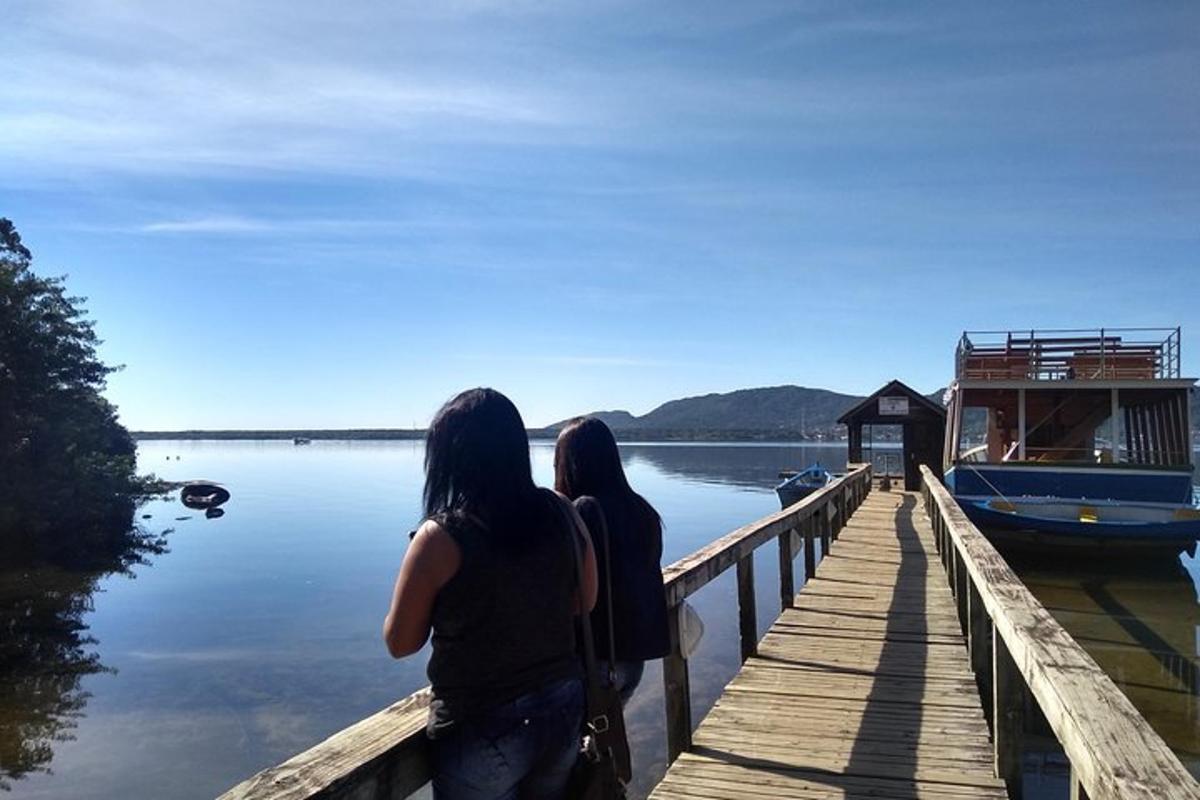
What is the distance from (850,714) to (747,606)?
1436 millimetres

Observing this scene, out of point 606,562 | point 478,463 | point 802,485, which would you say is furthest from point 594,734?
point 802,485

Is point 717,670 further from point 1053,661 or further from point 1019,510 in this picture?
point 1053,661

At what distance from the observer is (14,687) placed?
15008 mm

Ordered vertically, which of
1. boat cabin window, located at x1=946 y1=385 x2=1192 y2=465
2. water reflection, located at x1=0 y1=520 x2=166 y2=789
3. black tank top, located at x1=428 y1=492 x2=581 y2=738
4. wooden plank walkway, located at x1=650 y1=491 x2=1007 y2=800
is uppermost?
boat cabin window, located at x1=946 y1=385 x2=1192 y2=465

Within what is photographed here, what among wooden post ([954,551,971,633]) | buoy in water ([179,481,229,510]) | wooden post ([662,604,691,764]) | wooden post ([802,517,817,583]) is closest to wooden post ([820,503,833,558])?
wooden post ([802,517,817,583])

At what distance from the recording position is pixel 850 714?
17.9ft

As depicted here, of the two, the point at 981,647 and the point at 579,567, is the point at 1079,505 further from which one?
the point at 579,567

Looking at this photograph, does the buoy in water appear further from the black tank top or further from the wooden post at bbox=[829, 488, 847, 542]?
the black tank top

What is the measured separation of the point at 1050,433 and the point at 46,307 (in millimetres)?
31861

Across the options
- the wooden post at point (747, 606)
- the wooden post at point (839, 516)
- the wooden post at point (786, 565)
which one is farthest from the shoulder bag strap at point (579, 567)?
the wooden post at point (839, 516)

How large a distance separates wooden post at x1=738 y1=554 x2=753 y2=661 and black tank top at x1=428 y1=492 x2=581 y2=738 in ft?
13.7

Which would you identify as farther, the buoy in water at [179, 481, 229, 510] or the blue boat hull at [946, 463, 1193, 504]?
the buoy in water at [179, 481, 229, 510]

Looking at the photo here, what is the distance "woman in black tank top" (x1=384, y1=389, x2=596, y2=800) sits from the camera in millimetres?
2328

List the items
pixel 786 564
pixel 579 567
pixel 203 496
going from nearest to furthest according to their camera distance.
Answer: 1. pixel 579 567
2. pixel 786 564
3. pixel 203 496
